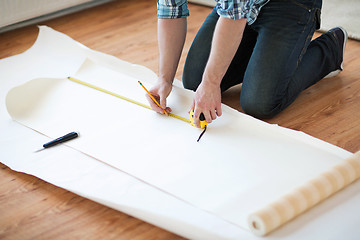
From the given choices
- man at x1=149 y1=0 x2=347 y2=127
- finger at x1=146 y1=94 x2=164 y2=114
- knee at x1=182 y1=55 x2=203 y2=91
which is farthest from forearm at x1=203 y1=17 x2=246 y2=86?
knee at x1=182 y1=55 x2=203 y2=91

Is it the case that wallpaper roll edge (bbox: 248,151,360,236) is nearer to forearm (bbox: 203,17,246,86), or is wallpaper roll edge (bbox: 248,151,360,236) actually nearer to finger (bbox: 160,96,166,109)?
forearm (bbox: 203,17,246,86)

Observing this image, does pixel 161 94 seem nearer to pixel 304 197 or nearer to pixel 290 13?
pixel 290 13

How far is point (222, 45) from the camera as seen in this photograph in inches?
59.0

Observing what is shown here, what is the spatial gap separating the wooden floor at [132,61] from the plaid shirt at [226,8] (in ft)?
1.33

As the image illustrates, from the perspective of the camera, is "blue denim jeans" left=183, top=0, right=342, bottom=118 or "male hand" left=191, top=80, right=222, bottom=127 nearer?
"male hand" left=191, top=80, right=222, bottom=127

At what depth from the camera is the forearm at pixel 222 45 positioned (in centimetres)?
147

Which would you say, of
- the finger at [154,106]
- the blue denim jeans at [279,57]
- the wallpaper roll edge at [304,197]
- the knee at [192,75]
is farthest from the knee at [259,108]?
the wallpaper roll edge at [304,197]

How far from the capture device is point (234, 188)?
1.35 meters

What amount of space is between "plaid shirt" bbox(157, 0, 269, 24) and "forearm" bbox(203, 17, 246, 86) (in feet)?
0.09

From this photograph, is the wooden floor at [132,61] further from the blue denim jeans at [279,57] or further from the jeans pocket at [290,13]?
the jeans pocket at [290,13]

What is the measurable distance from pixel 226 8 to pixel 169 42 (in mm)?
377

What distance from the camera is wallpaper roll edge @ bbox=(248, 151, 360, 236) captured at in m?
1.16

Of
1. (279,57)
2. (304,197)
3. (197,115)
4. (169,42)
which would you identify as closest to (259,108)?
(279,57)

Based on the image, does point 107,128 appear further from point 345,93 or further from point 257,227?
point 345,93
